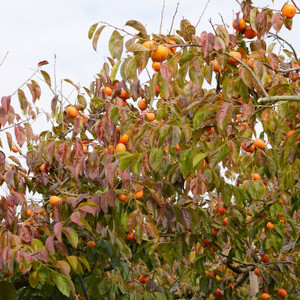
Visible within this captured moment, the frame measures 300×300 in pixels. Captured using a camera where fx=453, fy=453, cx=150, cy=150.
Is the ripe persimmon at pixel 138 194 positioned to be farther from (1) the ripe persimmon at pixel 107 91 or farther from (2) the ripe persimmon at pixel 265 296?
(2) the ripe persimmon at pixel 265 296

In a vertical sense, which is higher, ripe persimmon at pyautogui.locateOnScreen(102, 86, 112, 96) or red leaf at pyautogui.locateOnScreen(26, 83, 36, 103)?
red leaf at pyautogui.locateOnScreen(26, 83, 36, 103)

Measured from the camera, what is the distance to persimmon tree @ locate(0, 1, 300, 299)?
1.86 meters

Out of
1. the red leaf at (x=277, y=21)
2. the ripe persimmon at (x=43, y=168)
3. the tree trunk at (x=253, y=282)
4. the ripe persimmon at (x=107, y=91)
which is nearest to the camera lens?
the red leaf at (x=277, y=21)

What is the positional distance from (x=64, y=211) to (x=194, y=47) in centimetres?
122

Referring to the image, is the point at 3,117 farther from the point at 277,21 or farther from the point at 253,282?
the point at 253,282

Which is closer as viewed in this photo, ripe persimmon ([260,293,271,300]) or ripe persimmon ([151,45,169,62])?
ripe persimmon ([151,45,169,62])

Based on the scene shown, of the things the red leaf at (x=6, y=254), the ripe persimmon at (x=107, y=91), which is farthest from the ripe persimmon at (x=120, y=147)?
the red leaf at (x=6, y=254)

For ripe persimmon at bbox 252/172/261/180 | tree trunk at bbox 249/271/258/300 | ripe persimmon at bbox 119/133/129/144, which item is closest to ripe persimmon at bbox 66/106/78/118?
ripe persimmon at bbox 119/133/129/144

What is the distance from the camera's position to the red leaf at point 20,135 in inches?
92.6

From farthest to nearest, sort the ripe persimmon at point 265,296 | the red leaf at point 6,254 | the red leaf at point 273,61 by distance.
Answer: the ripe persimmon at point 265,296 < the red leaf at point 273,61 < the red leaf at point 6,254

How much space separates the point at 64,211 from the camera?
254 centimetres

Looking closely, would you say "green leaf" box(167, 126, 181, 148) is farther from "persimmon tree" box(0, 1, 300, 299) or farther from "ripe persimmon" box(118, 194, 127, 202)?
"ripe persimmon" box(118, 194, 127, 202)

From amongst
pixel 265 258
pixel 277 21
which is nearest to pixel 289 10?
pixel 277 21

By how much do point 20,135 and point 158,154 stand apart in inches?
32.2
